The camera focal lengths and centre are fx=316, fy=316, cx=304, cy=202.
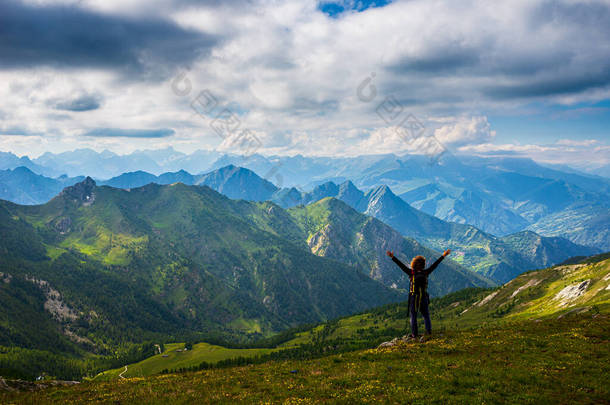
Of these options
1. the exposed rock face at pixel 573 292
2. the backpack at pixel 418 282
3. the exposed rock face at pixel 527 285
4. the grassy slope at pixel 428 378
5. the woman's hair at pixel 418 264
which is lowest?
the exposed rock face at pixel 527 285

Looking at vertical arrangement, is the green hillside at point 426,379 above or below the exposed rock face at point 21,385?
below

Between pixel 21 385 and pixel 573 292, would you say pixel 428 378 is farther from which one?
pixel 573 292

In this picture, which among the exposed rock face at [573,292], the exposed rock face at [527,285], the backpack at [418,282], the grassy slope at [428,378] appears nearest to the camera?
the grassy slope at [428,378]

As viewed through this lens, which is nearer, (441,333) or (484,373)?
(484,373)

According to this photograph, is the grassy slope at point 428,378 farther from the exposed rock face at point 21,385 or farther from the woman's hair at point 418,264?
the woman's hair at point 418,264

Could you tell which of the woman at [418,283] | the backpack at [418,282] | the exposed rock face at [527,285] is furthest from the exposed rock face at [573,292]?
the backpack at [418,282]

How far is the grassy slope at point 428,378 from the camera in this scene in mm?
21406

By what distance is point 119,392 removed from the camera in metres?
28.9

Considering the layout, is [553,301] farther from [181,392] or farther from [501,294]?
[181,392]

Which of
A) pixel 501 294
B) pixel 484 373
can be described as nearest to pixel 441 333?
pixel 484 373

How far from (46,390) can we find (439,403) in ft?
121

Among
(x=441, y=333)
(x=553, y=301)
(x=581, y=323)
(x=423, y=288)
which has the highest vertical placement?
(x=423, y=288)

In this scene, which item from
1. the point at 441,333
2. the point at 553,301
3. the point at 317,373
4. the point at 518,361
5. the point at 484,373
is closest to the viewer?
the point at 484,373

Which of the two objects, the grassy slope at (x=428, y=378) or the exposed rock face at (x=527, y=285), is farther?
the exposed rock face at (x=527, y=285)
